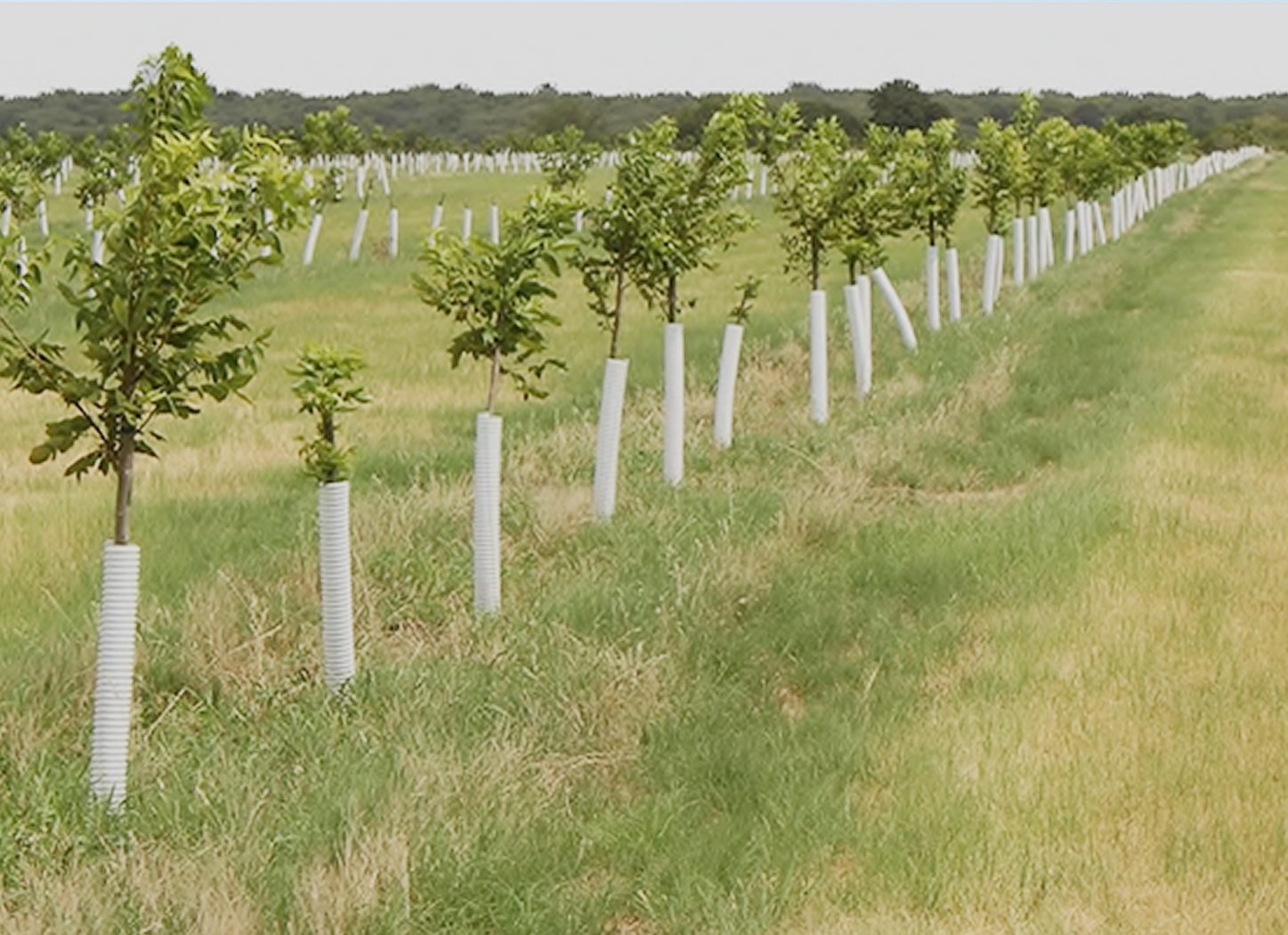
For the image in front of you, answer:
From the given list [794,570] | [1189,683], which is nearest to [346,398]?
[794,570]

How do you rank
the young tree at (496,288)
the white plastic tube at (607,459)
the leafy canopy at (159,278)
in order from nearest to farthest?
the leafy canopy at (159,278) < the young tree at (496,288) < the white plastic tube at (607,459)

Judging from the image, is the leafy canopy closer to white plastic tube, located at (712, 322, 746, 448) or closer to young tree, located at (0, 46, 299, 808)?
young tree, located at (0, 46, 299, 808)

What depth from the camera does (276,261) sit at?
21.3 feet

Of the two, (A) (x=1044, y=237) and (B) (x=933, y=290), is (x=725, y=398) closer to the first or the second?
(B) (x=933, y=290)

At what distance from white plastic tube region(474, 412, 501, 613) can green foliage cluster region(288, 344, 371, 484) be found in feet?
4.59

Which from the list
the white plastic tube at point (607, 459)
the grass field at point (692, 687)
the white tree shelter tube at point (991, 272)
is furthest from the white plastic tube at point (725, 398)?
the white tree shelter tube at point (991, 272)

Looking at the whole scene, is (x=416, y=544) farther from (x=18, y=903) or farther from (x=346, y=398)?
(x=18, y=903)

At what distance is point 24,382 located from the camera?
6504 mm

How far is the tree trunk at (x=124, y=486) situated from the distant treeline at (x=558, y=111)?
247ft

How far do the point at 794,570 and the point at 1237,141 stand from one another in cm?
11898

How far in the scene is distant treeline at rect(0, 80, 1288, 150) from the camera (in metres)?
96.6

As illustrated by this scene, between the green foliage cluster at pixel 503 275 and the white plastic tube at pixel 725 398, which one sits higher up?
the green foliage cluster at pixel 503 275

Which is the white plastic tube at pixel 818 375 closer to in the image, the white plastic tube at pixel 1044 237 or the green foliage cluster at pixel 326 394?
the green foliage cluster at pixel 326 394

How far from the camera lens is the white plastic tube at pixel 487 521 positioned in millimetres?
8984
